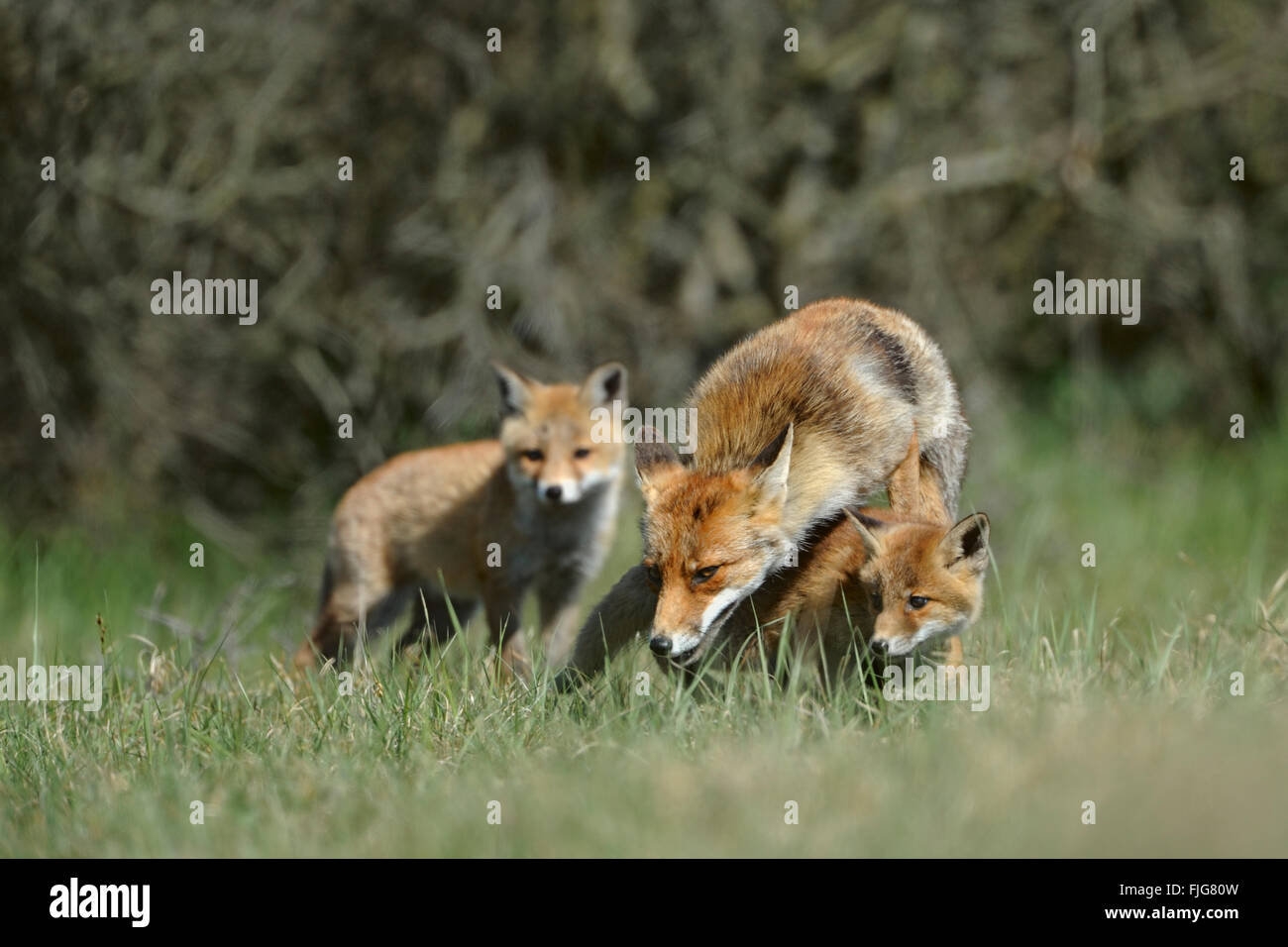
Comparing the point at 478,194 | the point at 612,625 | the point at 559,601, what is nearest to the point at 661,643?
the point at 612,625

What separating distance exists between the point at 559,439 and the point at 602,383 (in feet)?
1.94

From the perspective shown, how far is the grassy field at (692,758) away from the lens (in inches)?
143

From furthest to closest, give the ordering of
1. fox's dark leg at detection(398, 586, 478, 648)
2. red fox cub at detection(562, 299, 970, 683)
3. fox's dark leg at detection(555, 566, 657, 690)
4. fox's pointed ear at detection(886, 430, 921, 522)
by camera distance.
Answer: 1. fox's dark leg at detection(398, 586, 478, 648)
2. fox's pointed ear at detection(886, 430, 921, 522)
3. fox's dark leg at detection(555, 566, 657, 690)
4. red fox cub at detection(562, 299, 970, 683)

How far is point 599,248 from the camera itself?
1209cm

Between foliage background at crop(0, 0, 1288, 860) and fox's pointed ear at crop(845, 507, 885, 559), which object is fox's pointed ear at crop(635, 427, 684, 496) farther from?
foliage background at crop(0, 0, 1288, 860)

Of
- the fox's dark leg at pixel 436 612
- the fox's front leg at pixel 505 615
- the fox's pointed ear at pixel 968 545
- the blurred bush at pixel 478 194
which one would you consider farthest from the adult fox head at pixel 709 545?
the blurred bush at pixel 478 194

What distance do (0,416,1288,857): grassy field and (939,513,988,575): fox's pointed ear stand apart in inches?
19.4

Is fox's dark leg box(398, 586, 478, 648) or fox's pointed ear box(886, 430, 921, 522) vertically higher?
fox's pointed ear box(886, 430, 921, 522)

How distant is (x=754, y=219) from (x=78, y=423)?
Result: 6525mm

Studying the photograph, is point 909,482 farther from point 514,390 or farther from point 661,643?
point 514,390

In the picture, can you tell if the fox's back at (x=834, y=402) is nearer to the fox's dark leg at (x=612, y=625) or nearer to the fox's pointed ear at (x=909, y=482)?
the fox's pointed ear at (x=909, y=482)

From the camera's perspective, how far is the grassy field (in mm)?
3641

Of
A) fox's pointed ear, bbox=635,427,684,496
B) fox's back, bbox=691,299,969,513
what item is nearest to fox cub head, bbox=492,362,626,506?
fox's back, bbox=691,299,969,513

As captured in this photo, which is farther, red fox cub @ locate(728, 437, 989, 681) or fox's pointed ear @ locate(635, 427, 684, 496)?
fox's pointed ear @ locate(635, 427, 684, 496)
